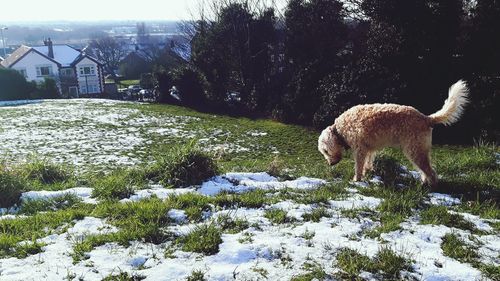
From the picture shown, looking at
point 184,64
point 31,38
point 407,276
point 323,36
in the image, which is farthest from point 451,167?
point 31,38

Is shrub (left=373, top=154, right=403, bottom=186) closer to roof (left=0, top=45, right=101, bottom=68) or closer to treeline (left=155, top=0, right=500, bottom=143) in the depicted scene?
treeline (left=155, top=0, right=500, bottom=143)

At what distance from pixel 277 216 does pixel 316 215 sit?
17.3 inches

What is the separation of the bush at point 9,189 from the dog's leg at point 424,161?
5580mm

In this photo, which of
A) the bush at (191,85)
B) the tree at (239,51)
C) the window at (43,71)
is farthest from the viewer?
the window at (43,71)

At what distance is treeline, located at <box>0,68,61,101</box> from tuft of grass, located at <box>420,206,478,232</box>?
3577cm

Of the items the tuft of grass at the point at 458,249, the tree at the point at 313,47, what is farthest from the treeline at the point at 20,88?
the tuft of grass at the point at 458,249

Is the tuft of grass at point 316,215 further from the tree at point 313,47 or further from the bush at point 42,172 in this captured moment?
the tree at point 313,47

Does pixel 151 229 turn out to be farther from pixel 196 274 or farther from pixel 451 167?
pixel 451 167

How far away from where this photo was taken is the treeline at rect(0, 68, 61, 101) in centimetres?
3225

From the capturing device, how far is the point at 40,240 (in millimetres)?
3762

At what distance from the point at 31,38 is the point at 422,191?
5799 inches

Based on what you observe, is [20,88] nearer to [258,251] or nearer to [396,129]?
[396,129]

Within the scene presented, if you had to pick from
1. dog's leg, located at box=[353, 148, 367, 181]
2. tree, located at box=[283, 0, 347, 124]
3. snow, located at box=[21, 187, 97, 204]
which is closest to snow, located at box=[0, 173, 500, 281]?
snow, located at box=[21, 187, 97, 204]

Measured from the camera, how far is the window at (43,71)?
153ft
